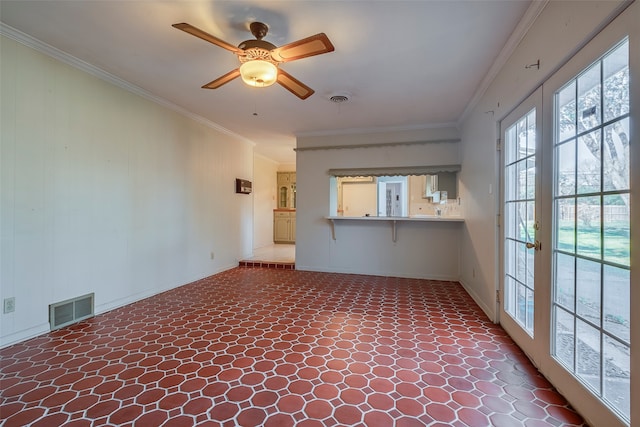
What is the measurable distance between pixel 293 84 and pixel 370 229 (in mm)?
3059

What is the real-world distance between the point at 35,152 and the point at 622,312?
4.01 meters

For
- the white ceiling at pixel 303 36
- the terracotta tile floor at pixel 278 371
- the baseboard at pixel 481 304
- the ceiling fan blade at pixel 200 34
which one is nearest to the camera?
the terracotta tile floor at pixel 278 371

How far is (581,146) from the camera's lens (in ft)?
5.12

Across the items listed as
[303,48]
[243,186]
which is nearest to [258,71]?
[303,48]

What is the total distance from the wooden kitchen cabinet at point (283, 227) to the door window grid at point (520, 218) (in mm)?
6292

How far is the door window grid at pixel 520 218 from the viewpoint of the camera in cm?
214

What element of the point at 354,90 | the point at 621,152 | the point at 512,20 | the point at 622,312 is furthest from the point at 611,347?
the point at 354,90

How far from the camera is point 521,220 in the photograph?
7.63ft

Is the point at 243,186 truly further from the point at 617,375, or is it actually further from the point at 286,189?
the point at 617,375

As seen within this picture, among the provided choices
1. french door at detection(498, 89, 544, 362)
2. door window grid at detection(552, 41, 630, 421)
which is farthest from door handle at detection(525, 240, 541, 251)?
door window grid at detection(552, 41, 630, 421)

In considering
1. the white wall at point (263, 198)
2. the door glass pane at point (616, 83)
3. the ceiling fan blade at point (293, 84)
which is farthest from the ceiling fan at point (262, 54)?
the white wall at point (263, 198)

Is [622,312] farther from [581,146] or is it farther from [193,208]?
[193,208]

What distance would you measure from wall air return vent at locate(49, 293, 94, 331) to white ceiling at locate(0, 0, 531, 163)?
2.27 metres

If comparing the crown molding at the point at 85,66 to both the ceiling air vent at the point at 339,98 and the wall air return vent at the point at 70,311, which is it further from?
the wall air return vent at the point at 70,311
